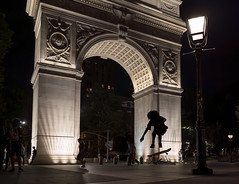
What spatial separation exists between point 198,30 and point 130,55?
21.7 metres

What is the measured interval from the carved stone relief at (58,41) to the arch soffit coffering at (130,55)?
2175mm

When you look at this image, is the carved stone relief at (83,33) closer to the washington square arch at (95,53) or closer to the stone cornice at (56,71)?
the washington square arch at (95,53)

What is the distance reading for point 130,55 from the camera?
108 ft

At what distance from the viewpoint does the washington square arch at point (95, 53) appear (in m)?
24.8

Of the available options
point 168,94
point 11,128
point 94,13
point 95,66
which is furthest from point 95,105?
point 95,66

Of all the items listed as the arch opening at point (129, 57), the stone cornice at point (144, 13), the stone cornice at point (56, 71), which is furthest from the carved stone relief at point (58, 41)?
the arch opening at point (129, 57)

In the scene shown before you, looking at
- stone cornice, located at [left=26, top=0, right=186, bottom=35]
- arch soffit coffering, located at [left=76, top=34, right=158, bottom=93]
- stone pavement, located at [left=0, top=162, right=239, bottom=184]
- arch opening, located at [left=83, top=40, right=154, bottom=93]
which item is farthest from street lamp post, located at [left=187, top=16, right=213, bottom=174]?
arch opening, located at [left=83, top=40, right=154, bottom=93]

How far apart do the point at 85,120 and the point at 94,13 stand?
868 inches

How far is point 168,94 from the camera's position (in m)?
32.2

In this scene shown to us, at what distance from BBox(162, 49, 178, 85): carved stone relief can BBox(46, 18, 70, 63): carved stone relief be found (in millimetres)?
10639

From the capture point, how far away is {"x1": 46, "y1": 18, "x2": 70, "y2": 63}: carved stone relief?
26.0 m

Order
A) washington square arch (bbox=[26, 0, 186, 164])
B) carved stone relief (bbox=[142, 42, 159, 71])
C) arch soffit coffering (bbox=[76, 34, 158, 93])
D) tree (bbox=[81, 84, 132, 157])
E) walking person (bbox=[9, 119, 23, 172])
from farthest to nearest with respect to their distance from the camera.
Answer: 1. tree (bbox=[81, 84, 132, 157])
2. carved stone relief (bbox=[142, 42, 159, 71])
3. arch soffit coffering (bbox=[76, 34, 158, 93])
4. washington square arch (bbox=[26, 0, 186, 164])
5. walking person (bbox=[9, 119, 23, 172])

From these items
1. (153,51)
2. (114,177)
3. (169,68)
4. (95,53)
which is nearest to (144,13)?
(153,51)

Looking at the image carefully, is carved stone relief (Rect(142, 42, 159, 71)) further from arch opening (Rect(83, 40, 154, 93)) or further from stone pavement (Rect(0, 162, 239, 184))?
stone pavement (Rect(0, 162, 239, 184))
